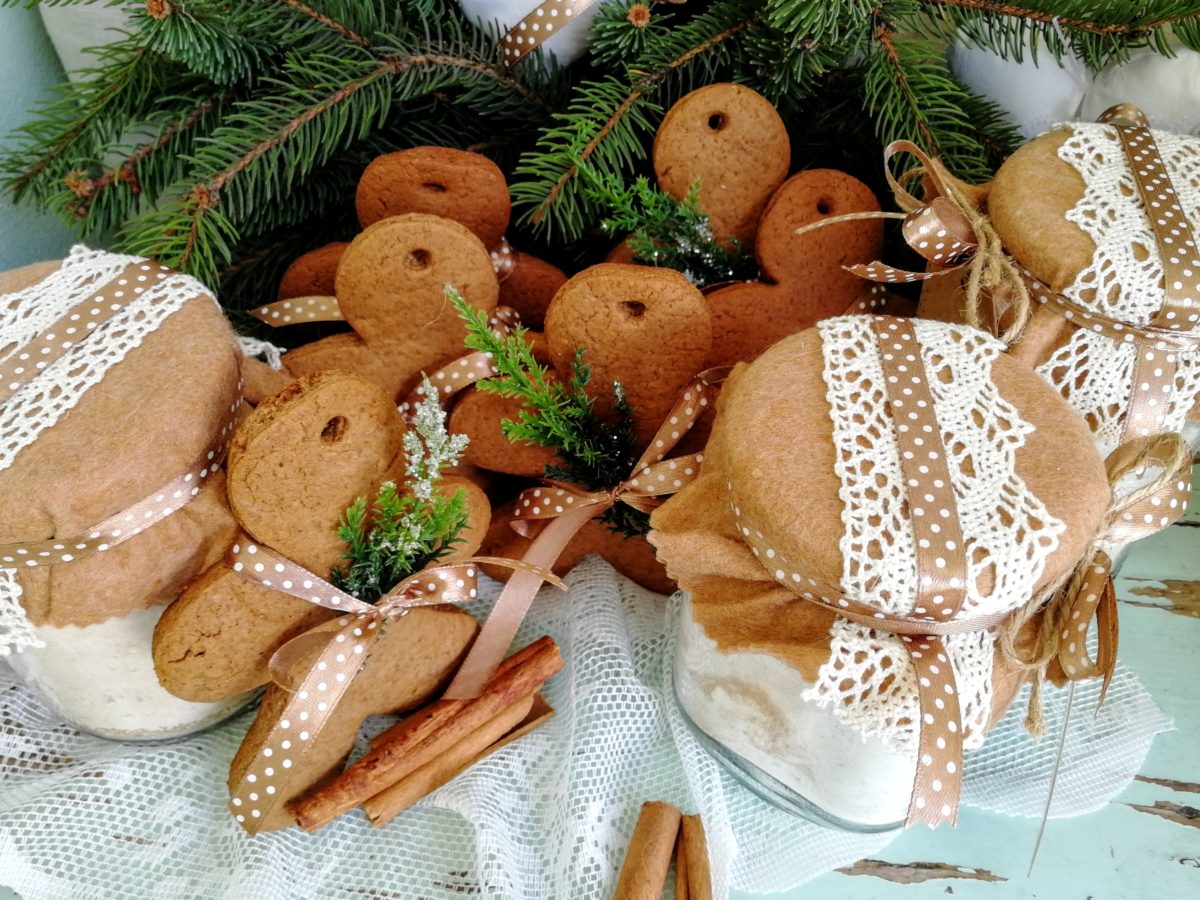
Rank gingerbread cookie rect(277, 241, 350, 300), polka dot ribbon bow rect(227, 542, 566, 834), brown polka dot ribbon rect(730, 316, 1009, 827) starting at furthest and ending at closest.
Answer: gingerbread cookie rect(277, 241, 350, 300) < polka dot ribbon bow rect(227, 542, 566, 834) < brown polka dot ribbon rect(730, 316, 1009, 827)

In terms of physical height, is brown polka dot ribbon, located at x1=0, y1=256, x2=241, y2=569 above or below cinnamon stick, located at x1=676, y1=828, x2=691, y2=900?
above

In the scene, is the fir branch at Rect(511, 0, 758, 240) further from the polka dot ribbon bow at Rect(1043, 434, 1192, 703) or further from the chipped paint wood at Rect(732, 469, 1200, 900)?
the chipped paint wood at Rect(732, 469, 1200, 900)

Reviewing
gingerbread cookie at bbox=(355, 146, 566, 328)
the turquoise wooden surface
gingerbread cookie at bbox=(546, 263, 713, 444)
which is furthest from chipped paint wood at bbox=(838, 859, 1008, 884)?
gingerbread cookie at bbox=(355, 146, 566, 328)

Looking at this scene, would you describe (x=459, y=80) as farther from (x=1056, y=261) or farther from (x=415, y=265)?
(x=1056, y=261)

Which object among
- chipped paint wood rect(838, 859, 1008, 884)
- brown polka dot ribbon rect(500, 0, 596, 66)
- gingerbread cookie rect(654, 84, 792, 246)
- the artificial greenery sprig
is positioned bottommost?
chipped paint wood rect(838, 859, 1008, 884)

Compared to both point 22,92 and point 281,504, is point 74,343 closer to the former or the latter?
point 281,504

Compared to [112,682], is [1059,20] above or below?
above

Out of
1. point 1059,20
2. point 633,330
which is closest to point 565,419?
point 633,330

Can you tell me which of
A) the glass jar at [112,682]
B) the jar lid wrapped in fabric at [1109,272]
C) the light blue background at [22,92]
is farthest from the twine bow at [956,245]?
the light blue background at [22,92]
